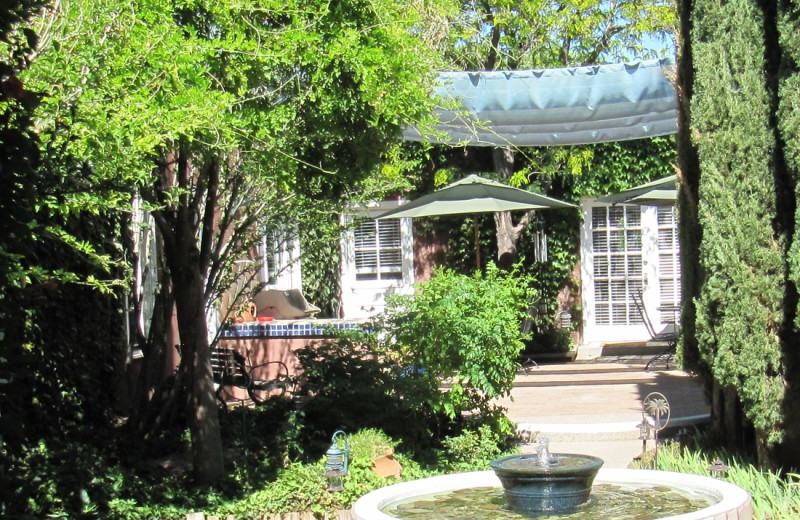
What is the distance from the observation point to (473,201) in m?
12.8

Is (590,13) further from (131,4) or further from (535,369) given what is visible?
(131,4)

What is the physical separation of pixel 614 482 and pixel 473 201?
23.2 ft

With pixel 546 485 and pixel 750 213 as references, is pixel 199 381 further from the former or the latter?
pixel 750 213

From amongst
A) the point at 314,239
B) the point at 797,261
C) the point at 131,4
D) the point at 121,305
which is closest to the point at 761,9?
the point at 797,261

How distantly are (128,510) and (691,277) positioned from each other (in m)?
4.66

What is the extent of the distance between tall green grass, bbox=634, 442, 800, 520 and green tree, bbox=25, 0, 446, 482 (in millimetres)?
3230

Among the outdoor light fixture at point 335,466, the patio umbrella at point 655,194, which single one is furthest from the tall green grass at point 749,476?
the patio umbrella at point 655,194

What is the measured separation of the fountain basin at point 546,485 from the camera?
5.31 meters

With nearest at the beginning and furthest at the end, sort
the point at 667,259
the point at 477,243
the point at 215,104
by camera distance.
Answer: the point at 215,104, the point at 477,243, the point at 667,259

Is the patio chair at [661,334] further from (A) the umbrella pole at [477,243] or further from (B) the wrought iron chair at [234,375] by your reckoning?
(B) the wrought iron chair at [234,375]

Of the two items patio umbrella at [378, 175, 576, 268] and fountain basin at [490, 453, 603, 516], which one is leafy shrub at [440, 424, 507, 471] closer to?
fountain basin at [490, 453, 603, 516]

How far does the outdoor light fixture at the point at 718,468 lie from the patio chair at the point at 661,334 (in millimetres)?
6208

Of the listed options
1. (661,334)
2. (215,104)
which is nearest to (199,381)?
(215,104)

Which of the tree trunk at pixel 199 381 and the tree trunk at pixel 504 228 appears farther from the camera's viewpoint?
the tree trunk at pixel 504 228
